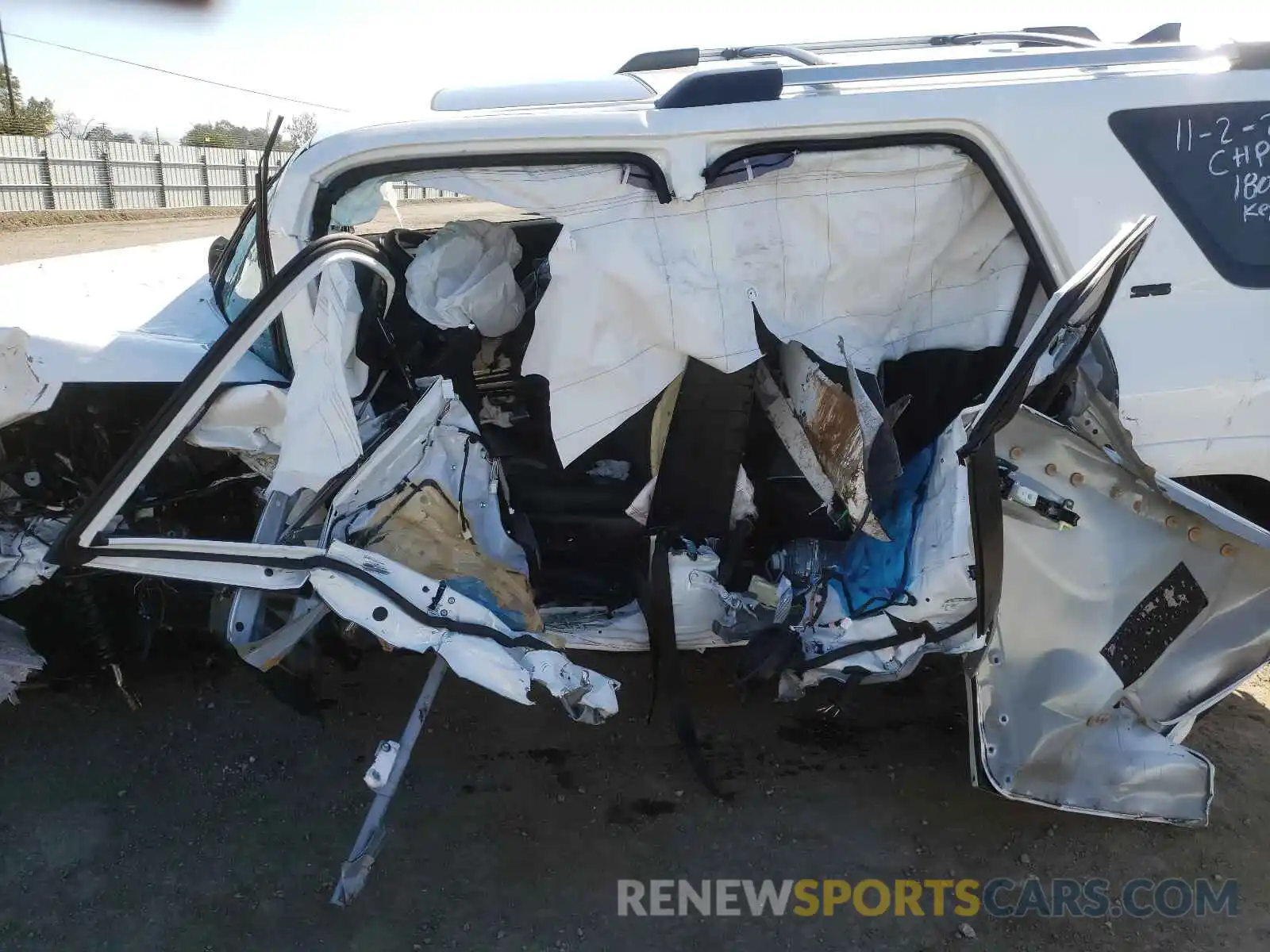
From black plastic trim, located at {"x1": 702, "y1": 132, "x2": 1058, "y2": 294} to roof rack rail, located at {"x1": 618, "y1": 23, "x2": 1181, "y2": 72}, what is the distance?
67 cm

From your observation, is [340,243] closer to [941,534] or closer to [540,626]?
[540,626]

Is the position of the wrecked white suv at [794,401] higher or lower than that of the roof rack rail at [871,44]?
lower

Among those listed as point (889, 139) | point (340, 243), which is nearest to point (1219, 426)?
point (889, 139)

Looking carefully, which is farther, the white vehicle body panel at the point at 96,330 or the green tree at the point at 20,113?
the green tree at the point at 20,113

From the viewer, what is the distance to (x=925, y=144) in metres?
2.34

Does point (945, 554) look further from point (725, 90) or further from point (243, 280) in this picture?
point (243, 280)

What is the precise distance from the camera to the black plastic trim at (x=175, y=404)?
6.87ft

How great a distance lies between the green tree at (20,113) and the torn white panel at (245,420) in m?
29.4

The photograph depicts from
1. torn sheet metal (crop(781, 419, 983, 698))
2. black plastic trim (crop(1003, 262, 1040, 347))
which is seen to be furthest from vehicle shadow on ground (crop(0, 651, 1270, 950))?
black plastic trim (crop(1003, 262, 1040, 347))

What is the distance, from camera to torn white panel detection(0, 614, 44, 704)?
103 inches

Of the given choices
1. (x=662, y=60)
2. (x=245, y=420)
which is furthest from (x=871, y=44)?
(x=245, y=420)

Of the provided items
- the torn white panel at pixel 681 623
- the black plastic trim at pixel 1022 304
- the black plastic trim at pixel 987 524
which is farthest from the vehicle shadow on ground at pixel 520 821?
the black plastic trim at pixel 1022 304

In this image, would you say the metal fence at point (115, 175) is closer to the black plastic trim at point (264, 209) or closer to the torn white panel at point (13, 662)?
the black plastic trim at point (264, 209)

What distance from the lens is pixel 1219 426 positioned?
241cm
